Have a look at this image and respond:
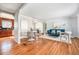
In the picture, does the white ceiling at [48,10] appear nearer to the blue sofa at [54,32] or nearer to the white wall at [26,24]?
the white wall at [26,24]

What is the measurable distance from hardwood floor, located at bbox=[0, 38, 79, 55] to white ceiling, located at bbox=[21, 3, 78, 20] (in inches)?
22.3

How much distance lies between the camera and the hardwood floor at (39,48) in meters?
2.21

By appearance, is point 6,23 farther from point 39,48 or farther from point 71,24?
point 71,24

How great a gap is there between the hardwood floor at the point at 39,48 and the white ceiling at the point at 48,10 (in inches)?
22.3

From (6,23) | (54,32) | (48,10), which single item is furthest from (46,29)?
(6,23)

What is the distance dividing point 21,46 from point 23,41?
0.11m

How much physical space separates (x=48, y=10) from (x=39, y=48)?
0.84m

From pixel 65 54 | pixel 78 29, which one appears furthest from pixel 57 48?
pixel 78 29

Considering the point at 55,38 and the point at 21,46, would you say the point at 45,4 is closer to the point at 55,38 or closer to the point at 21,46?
the point at 55,38

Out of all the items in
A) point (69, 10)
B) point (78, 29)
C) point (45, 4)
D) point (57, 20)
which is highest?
point (45, 4)

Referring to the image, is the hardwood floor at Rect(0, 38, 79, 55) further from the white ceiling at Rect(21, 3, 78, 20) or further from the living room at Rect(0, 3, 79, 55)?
the white ceiling at Rect(21, 3, 78, 20)

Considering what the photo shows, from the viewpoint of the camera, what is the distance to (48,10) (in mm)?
2248

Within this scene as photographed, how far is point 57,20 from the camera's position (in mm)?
2246

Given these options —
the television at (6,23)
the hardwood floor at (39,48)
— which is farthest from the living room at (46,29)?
the television at (6,23)
